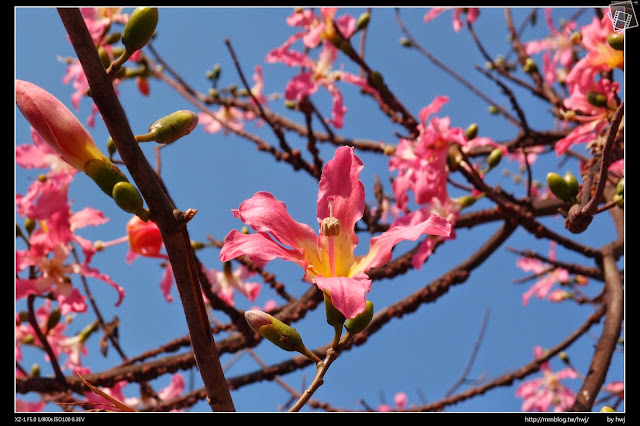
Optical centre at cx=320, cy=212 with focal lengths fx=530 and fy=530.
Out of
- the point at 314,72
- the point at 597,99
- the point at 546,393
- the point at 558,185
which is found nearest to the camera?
the point at 558,185

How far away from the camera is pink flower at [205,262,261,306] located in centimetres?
219

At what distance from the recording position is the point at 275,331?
743mm

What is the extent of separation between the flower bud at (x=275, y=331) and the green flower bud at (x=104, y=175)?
0.25 m

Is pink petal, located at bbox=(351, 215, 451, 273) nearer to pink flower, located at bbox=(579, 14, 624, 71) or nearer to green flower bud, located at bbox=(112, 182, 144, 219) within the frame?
green flower bud, located at bbox=(112, 182, 144, 219)

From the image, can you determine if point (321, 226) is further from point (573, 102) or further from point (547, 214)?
point (547, 214)

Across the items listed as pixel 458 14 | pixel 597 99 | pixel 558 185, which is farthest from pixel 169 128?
pixel 458 14

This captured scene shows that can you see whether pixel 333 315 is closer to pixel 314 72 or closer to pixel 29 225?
pixel 29 225

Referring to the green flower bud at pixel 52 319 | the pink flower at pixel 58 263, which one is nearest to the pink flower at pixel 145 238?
the pink flower at pixel 58 263

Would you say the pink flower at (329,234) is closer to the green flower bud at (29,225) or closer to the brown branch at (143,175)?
the brown branch at (143,175)

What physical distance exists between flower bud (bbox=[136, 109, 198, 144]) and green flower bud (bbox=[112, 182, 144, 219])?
0.08 m

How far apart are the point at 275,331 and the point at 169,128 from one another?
0.31m

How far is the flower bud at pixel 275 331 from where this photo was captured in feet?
2.43

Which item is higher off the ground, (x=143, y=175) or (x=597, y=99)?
(x=597, y=99)
